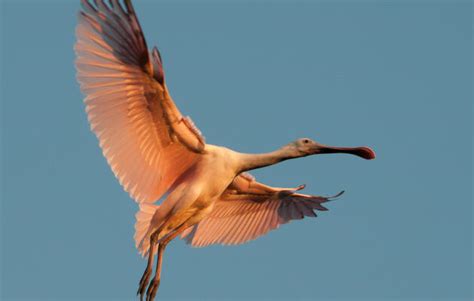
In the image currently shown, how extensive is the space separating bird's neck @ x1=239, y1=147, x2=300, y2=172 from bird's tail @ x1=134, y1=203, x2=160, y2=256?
1.90 meters

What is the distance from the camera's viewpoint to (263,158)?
77.2 feet

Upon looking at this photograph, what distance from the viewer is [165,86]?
Answer: 22531 millimetres

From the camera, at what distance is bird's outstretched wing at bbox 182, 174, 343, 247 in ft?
85.0

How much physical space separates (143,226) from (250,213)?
10.5ft

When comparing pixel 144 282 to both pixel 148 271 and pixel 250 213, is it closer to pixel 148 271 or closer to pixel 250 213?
pixel 148 271

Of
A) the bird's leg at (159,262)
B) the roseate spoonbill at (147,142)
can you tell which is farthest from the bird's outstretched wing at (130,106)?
the bird's leg at (159,262)

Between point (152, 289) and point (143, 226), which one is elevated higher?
point (143, 226)

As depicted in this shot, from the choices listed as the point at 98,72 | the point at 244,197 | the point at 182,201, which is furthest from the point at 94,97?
the point at 244,197

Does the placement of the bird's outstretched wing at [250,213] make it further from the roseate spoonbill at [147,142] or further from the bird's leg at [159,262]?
the bird's leg at [159,262]

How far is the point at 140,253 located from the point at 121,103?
3.14 meters

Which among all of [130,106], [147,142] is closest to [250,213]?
[147,142]

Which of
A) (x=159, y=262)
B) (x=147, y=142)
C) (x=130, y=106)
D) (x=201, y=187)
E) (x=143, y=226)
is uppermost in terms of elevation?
(x=130, y=106)

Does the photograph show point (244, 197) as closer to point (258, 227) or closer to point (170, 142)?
point (258, 227)

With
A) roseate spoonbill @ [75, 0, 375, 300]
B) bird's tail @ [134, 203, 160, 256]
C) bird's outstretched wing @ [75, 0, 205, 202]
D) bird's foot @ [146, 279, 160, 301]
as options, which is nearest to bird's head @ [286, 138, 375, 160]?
roseate spoonbill @ [75, 0, 375, 300]
